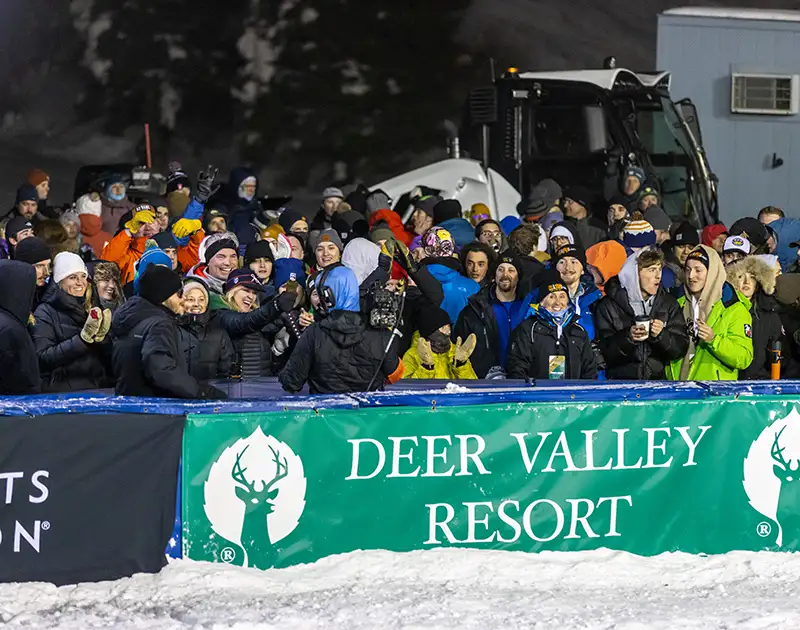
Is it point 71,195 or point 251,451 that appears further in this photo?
point 71,195

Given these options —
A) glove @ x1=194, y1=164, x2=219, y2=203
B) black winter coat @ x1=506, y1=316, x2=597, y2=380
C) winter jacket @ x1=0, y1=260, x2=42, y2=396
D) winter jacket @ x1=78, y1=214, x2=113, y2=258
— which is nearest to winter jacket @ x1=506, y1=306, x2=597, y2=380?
black winter coat @ x1=506, y1=316, x2=597, y2=380

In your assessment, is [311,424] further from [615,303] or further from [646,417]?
[615,303]

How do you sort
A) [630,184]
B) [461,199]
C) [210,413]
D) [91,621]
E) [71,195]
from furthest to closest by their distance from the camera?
[71,195] < [461,199] < [630,184] < [210,413] < [91,621]

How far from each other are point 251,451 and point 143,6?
1542 centimetres

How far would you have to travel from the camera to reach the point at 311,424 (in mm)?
6711

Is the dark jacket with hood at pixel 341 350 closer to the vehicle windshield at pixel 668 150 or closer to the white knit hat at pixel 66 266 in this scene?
the white knit hat at pixel 66 266

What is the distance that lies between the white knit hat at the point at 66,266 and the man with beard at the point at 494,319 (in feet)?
7.26

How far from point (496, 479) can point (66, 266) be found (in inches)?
A: 106

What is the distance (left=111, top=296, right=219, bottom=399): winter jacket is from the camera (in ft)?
22.3

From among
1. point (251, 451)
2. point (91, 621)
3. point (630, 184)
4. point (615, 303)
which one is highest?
point (630, 184)

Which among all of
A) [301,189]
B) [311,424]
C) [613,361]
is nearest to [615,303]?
[613,361]

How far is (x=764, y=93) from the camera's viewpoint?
56.9 feet

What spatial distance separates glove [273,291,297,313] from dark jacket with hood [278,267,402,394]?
575mm

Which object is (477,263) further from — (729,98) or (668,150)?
(729,98)
